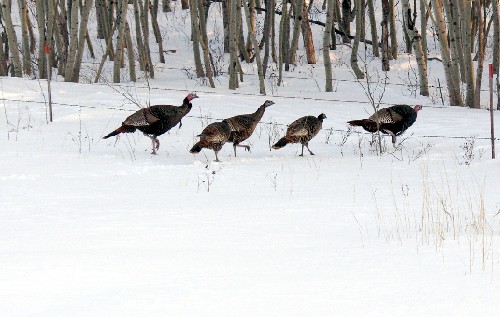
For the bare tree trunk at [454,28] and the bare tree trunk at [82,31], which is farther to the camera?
the bare tree trunk at [82,31]

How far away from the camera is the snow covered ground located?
4.33 metres

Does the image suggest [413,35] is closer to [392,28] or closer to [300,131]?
[300,131]

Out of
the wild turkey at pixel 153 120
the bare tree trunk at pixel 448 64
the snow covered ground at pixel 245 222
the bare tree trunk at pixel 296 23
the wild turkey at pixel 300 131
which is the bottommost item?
the snow covered ground at pixel 245 222

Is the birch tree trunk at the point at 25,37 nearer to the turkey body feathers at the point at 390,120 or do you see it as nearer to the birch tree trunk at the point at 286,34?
the birch tree trunk at the point at 286,34

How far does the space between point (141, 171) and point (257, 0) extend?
2297cm

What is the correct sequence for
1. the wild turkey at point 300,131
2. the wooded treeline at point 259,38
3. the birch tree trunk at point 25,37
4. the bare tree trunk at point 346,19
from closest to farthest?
the wild turkey at point 300,131 → the wooded treeline at point 259,38 → the birch tree trunk at point 25,37 → the bare tree trunk at point 346,19

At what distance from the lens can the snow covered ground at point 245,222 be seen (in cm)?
433

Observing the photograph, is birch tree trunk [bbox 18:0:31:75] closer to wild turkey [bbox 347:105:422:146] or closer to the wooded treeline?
the wooded treeline

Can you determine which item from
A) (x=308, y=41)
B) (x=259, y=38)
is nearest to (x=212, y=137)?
(x=308, y=41)

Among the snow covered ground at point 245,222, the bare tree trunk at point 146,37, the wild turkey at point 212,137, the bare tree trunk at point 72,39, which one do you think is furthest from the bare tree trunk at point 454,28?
the bare tree trunk at point 146,37

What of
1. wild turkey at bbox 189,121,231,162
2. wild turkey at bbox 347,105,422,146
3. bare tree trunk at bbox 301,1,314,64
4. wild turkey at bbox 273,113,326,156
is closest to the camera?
wild turkey at bbox 189,121,231,162

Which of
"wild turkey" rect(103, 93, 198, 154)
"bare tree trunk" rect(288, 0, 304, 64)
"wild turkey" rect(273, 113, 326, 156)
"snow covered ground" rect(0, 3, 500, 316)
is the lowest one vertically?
"snow covered ground" rect(0, 3, 500, 316)

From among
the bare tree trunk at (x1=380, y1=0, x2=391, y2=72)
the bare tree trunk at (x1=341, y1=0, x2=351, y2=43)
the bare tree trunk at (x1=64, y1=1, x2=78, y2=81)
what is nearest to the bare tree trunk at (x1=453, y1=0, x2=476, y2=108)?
the bare tree trunk at (x1=380, y1=0, x2=391, y2=72)

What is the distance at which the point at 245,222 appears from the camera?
272 inches
